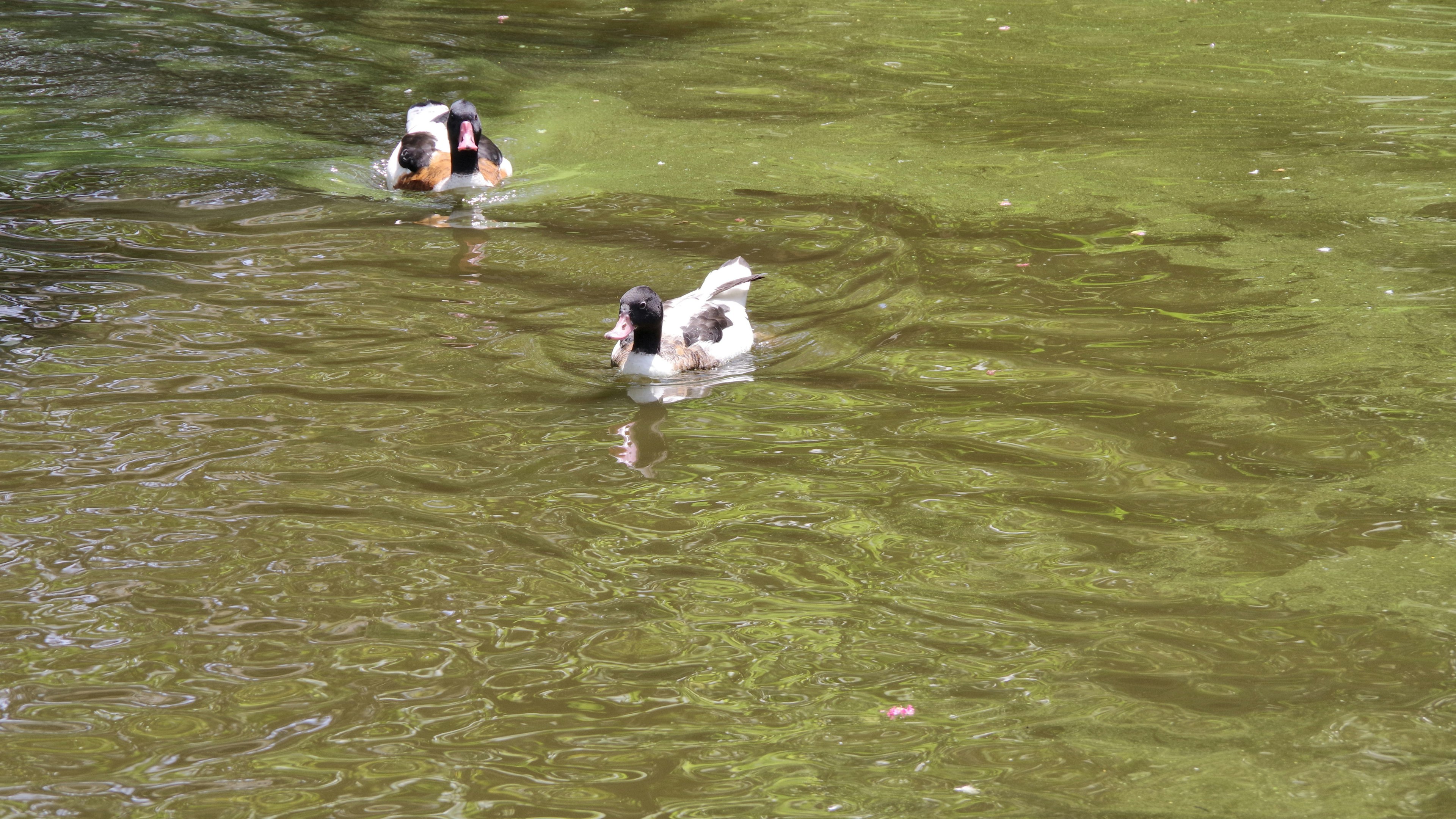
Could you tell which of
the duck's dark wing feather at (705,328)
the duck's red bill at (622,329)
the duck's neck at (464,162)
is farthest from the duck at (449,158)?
the duck's red bill at (622,329)

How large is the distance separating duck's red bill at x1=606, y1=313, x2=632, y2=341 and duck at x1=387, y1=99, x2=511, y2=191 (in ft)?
10.8

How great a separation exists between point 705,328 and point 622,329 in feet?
2.11

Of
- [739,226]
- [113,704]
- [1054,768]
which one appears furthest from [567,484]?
[739,226]

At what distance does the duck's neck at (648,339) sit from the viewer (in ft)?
20.8

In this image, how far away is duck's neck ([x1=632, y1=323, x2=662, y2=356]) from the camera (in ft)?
20.8

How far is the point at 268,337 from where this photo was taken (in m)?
6.57

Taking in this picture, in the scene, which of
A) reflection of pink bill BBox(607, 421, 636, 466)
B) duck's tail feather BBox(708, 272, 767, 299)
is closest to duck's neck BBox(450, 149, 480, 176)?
duck's tail feather BBox(708, 272, 767, 299)

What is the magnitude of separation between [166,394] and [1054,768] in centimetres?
422

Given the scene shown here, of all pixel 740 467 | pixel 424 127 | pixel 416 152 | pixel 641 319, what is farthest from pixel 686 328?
pixel 424 127

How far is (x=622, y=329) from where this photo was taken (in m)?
6.16

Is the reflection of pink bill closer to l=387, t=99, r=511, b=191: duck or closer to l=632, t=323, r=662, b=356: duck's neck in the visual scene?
l=632, t=323, r=662, b=356: duck's neck

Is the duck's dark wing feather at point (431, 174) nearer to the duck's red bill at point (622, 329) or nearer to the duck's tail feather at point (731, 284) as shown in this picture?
the duck's tail feather at point (731, 284)

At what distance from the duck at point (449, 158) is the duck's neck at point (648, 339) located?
319cm

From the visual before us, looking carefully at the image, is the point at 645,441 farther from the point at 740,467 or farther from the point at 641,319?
the point at 641,319
